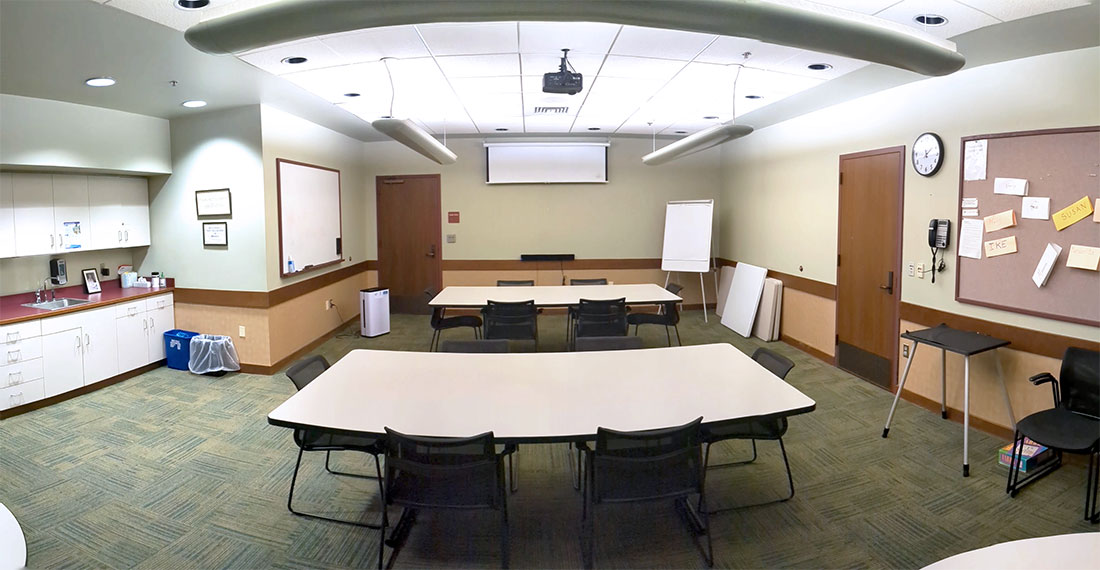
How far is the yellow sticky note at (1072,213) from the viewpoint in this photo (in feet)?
11.1

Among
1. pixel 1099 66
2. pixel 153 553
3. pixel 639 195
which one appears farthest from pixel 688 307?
pixel 153 553

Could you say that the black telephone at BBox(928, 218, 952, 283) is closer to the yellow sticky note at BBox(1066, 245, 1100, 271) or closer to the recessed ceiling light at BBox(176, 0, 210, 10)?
the yellow sticky note at BBox(1066, 245, 1100, 271)

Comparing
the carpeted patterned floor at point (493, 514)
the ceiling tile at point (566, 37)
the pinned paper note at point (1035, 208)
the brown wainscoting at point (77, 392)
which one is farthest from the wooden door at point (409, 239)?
the pinned paper note at point (1035, 208)

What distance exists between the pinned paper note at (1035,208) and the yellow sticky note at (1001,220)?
59mm

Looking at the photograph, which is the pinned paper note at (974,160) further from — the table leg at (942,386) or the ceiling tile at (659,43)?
the ceiling tile at (659,43)

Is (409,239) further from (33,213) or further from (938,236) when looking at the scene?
(938,236)

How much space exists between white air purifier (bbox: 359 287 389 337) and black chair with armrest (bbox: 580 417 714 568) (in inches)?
208

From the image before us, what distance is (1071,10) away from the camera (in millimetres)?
2861

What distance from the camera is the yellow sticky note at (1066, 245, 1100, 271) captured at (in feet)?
10.9

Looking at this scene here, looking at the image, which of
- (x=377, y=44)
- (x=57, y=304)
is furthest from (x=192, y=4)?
(x=57, y=304)

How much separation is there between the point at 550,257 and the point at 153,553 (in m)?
6.43

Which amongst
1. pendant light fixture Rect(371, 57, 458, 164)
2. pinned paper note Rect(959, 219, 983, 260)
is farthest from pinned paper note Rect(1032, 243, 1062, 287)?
pendant light fixture Rect(371, 57, 458, 164)

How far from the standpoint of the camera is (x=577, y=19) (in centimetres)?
148

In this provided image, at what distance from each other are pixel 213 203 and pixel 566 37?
169 inches
